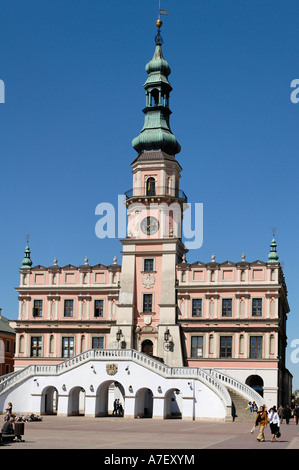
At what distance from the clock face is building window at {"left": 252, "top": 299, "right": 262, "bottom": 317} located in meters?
11.7

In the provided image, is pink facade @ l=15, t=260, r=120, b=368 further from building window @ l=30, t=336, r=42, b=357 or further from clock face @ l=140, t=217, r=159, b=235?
Answer: clock face @ l=140, t=217, r=159, b=235

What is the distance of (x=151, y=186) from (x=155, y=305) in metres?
11.6

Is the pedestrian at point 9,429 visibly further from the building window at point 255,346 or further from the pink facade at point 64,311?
the pink facade at point 64,311

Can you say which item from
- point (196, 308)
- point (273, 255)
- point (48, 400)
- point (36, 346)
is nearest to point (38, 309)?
point (36, 346)

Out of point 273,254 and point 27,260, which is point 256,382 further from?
point 27,260

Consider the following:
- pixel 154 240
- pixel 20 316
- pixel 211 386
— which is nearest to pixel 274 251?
pixel 154 240

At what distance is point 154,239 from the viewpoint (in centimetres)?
7219

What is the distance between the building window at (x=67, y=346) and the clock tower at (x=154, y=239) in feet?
15.5

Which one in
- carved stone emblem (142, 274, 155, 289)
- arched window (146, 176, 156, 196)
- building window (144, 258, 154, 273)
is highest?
arched window (146, 176, 156, 196)

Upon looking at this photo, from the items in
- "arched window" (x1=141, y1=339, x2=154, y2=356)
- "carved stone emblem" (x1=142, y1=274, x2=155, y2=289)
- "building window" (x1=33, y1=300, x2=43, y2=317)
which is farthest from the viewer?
"building window" (x1=33, y1=300, x2=43, y2=317)

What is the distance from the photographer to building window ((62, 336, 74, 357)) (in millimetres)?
73000

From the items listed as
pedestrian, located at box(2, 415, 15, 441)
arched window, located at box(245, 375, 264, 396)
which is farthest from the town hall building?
pedestrian, located at box(2, 415, 15, 441)

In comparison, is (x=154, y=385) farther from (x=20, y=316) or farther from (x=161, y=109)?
(x=161, y=109)
